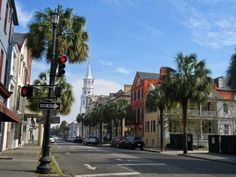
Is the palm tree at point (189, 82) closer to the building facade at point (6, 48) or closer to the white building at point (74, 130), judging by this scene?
the building facade at point (6, 48)

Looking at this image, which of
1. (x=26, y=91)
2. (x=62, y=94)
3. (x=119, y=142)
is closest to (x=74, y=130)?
(x=119, y=142)

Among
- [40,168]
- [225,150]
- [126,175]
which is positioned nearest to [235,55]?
[225,150]

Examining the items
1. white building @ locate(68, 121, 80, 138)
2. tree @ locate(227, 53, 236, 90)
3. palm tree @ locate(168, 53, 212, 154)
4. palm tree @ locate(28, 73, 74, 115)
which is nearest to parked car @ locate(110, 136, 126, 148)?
palm tree @ locate(28, 73, 74, 115)

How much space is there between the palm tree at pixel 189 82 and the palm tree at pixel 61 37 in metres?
12.4

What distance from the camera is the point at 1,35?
874 inches

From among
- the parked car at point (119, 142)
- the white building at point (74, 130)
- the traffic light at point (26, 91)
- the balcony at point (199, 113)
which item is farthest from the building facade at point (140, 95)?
the white building at point (74, 130)

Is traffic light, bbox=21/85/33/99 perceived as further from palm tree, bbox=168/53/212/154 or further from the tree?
palm tree, bbox=168/53/212/154

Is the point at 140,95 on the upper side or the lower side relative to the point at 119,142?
upper

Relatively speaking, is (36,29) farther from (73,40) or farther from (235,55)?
(235,55)

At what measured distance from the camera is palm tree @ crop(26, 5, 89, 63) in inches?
978

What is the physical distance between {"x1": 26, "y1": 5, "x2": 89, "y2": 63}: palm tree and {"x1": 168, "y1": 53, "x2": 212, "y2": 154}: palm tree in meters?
12.4

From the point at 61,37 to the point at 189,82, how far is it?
15111 mm

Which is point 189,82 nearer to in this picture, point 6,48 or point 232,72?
point 232,72

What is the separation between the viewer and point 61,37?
24.6m
